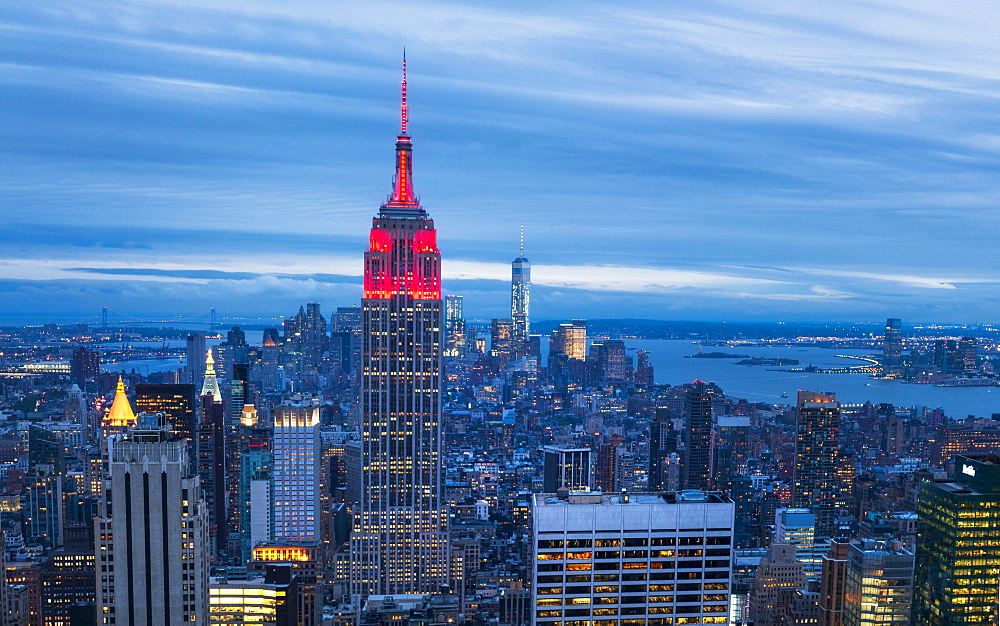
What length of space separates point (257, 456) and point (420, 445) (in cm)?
2073

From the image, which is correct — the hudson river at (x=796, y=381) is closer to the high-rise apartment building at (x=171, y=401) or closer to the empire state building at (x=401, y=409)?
the empire state building at (x=401, y=409)

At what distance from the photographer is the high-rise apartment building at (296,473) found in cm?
6856

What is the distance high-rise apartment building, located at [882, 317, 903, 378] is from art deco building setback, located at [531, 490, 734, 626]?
101 m

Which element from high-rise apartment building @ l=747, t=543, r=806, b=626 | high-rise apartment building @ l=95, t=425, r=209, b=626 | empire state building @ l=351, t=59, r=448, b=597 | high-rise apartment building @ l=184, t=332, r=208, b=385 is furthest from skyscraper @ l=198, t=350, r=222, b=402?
high-rise apartment building @ l=95, t=425, r=209, b=626

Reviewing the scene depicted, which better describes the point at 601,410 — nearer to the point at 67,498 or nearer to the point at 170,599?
the point at 67,498

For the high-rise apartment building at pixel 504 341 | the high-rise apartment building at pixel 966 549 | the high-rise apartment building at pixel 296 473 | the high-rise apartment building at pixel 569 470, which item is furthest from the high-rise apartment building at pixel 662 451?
the high-rise apartment building at pixel 504 341

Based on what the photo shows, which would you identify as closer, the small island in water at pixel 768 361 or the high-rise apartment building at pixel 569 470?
the high-rise apartment building at pixel 569 470

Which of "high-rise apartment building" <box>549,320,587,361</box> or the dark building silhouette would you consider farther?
"high-rise apartment building" <box>549,320,587,361</box>

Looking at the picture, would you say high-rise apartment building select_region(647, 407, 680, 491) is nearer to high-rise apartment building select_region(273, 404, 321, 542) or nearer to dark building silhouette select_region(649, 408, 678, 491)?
dark building silhouette select_region(649, 408, 678, 491)

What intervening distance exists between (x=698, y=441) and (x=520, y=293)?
67.4 metres

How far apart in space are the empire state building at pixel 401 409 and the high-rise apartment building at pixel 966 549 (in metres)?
31.9

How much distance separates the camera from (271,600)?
43.8 metres

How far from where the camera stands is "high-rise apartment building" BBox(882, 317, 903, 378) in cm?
12000

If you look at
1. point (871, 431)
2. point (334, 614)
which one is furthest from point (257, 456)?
point (871, 431)
